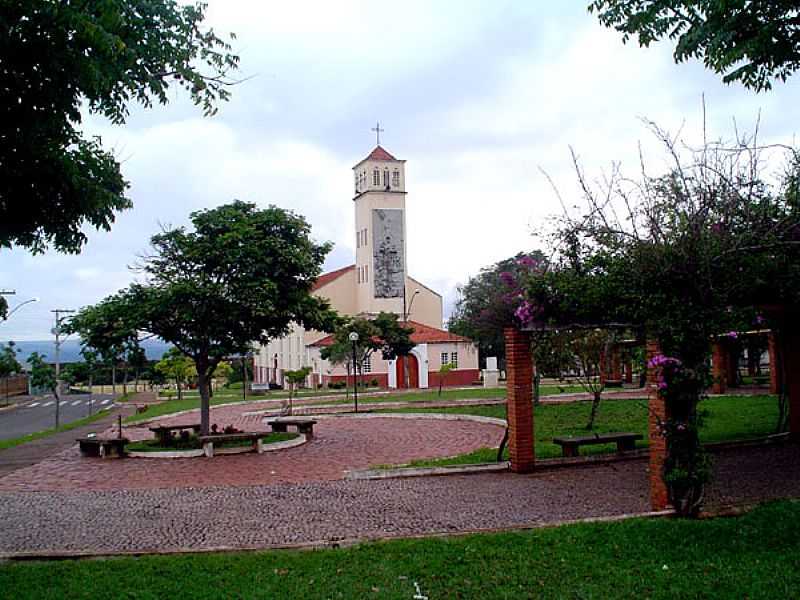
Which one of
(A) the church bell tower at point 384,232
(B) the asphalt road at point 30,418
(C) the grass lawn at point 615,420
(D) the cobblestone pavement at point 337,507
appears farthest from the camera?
(A) the church bell tower at point 384,232

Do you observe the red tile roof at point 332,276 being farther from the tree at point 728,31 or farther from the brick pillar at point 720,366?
the tree at point 728,31

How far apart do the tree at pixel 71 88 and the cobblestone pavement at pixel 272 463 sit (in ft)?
21.9

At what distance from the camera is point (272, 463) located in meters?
14.8

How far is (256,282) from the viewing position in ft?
53.5

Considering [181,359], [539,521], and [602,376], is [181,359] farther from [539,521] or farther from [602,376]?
[539,521]

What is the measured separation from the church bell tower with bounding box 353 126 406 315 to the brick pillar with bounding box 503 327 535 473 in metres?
45.0

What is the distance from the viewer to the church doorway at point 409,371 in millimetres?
51094

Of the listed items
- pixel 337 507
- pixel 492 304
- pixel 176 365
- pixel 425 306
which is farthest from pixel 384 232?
pixel 337 507

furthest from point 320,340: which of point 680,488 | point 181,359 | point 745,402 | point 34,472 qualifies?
point 680,488

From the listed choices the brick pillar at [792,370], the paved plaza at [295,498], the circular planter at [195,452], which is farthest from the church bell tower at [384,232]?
the brick pillar at [792,370]

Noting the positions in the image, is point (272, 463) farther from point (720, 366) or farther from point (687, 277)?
point (720, 366)

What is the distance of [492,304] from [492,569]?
14.4 metres

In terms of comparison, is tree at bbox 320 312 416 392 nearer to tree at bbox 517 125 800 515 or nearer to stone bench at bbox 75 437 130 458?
stone bench at bbox 75 437 130 458

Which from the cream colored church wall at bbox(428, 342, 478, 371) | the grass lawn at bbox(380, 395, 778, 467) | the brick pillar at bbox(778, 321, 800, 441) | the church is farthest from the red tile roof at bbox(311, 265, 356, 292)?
the brick pillar at bbox(778, 321, 800, 441)
